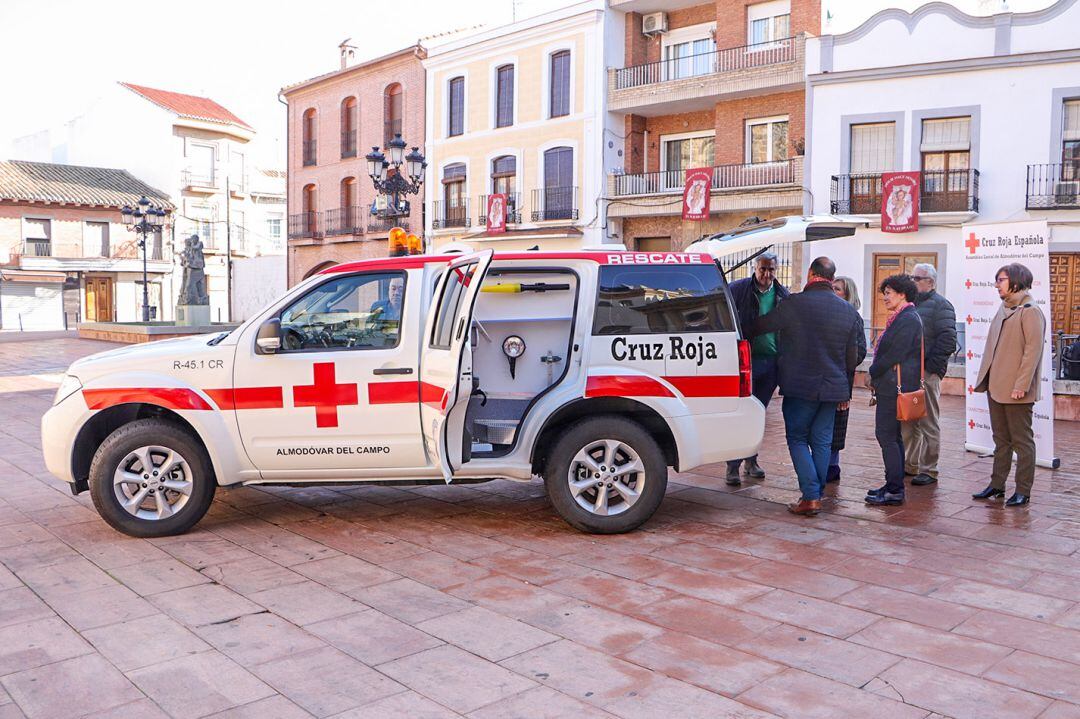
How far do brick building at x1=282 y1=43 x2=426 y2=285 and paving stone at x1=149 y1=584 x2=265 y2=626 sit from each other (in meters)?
29.8

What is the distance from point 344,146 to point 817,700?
3700cm

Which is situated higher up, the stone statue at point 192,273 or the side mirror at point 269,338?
the stone statue at point 192,273

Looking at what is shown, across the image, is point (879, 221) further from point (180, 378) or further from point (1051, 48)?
point (180, 378)

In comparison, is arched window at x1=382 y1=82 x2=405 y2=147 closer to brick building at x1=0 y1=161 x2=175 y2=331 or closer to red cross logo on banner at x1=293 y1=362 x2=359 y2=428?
brick building at x1=0 y1=161 x2=175 y2=331

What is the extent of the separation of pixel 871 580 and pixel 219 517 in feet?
14.6

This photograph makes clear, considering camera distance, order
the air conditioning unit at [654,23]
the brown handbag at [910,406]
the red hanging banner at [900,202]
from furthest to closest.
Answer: the air conditioning unit at [654,23], the red hanging banner at [900,202], the brown handbag at [910,406]

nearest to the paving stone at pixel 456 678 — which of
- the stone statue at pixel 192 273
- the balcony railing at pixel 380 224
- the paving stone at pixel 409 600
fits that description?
the paving stone at pixel 409 600

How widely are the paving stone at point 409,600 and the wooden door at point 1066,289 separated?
20.4 meters

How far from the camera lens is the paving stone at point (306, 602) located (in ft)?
15.3

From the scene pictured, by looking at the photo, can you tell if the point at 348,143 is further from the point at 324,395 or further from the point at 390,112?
the point at 324,395

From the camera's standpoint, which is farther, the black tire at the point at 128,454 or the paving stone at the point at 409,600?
the black tire at the point at 128,454

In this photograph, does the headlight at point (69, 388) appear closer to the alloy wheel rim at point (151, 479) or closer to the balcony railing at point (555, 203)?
the alloy wheel rim at point (151, 479)

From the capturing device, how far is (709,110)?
27.2 meters

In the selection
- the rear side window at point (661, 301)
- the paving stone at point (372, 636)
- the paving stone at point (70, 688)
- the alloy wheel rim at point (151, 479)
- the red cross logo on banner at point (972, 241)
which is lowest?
the paving stone at point (70, 688)
